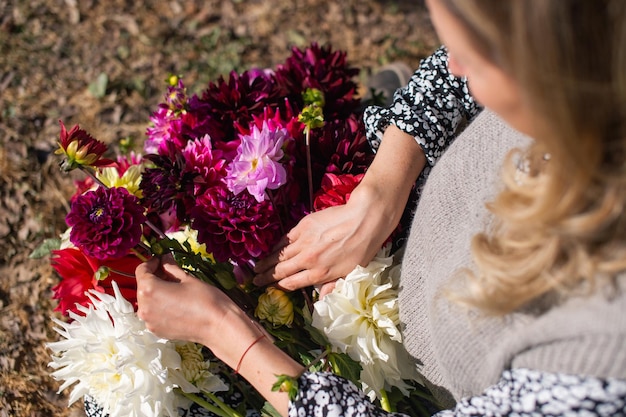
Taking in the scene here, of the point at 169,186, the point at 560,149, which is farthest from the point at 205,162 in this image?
the point at 560,149

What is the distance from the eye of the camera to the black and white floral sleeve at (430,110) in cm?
135

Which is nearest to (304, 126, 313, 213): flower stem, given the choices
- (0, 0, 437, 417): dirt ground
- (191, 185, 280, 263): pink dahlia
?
(191, 185, 280, 263): pink dahlia

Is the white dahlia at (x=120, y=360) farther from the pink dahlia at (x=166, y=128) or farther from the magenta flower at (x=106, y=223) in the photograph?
the pink dahlia at (x=166, y=128)

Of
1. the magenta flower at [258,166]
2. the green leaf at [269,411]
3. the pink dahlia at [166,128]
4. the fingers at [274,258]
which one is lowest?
the green leaf at [269,411]

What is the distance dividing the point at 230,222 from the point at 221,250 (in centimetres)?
6

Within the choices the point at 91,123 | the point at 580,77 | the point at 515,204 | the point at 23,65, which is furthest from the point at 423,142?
the point at 23,65

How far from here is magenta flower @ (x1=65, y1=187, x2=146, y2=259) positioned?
1.17 meters

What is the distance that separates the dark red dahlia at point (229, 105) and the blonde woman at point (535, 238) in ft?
1.65

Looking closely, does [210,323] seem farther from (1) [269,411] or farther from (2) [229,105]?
(2) [229,105]

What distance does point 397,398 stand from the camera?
1.32m

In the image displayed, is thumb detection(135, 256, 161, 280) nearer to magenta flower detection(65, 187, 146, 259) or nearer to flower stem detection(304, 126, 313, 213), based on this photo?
magenta flower detection(65, 187, 146, 259)

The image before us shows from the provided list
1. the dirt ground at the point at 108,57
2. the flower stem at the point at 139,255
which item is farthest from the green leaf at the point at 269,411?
the dirt ground at the point at 108,57

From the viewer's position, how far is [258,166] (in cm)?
123

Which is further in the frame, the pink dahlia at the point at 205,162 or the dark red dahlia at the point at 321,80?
the dark red dahlia at the point at 321,80
